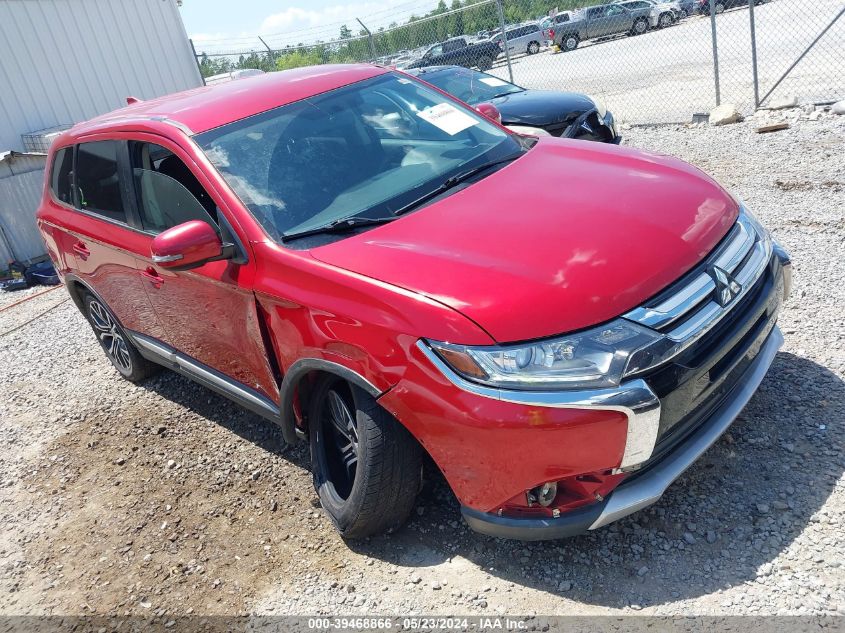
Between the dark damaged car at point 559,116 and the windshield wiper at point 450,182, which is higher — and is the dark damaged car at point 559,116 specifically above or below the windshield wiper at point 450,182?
below

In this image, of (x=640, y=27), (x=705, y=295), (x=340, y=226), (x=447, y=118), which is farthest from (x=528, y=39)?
(x=705, y=295)

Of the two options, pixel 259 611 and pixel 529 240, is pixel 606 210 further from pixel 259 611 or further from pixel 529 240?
pixel 259 611

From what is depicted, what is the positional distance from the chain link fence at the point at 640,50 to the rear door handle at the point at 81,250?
310 inches

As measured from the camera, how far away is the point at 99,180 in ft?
13.3

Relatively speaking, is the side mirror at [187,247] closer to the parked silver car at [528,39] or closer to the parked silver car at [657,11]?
the parked silver car at [657,11]

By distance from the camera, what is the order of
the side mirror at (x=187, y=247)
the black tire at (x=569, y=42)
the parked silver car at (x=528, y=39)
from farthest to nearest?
1. the parked silver car at (x=528, y=39)
2. the black tire at (x=569, y=42)
3. the side mirror at (x=187, y=247)

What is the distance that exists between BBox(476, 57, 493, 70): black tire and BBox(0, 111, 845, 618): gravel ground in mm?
20461

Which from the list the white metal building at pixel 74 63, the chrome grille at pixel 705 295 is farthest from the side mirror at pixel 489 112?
the white metal building at pixel 74 63

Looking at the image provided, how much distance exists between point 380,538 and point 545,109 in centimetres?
576

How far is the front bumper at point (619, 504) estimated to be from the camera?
7.45 ft

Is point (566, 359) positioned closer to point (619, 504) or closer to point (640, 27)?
point (619, 504)

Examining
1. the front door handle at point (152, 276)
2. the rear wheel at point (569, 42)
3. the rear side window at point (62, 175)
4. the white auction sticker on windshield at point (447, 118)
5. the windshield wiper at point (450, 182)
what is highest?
the rear side window at point (62, 175)

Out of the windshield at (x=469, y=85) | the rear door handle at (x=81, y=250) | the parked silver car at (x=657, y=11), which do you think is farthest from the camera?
the parked silver car at (x=657, y=11)

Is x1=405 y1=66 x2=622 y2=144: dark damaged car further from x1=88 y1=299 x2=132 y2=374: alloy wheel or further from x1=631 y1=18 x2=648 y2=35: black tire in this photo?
x1=631 y1=18 x2=648 y2=35: black tire
